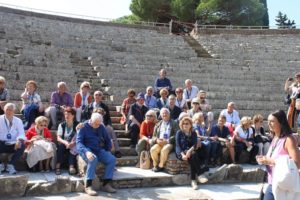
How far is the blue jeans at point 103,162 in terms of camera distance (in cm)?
588

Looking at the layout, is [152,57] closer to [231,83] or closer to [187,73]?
[187,73]

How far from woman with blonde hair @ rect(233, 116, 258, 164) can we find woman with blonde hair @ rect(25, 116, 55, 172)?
357 cm

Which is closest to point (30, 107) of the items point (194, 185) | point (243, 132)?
point (194, 185)

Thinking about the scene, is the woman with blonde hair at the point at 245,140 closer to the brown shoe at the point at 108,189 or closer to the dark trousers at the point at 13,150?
the brown shoe at the point at 108,189

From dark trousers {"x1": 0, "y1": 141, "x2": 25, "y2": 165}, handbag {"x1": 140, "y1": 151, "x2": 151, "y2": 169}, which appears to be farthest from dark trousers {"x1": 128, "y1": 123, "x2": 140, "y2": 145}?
dark trousers {"x1": 0, "y1": 141, "x2": 25, "y2": 165}

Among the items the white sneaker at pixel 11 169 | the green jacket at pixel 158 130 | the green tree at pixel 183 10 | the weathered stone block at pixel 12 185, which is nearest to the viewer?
the weathered stone block at pixel 12 185

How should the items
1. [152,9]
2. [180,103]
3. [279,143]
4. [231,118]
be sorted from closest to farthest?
[279,143], [231,118], [180,103], [152,9]

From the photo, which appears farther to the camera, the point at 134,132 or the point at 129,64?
the point at 129,64

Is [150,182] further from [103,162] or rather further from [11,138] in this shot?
[11,138]

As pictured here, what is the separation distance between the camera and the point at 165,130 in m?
7.20

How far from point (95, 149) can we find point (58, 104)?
2172mm

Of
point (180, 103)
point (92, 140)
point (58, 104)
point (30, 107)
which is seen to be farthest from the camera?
point (180, 103)

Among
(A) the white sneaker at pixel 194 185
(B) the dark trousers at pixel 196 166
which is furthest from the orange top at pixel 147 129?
(A) the white sneaker at pixel 194 185

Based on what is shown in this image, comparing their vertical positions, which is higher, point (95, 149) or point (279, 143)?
point (279, 143)
